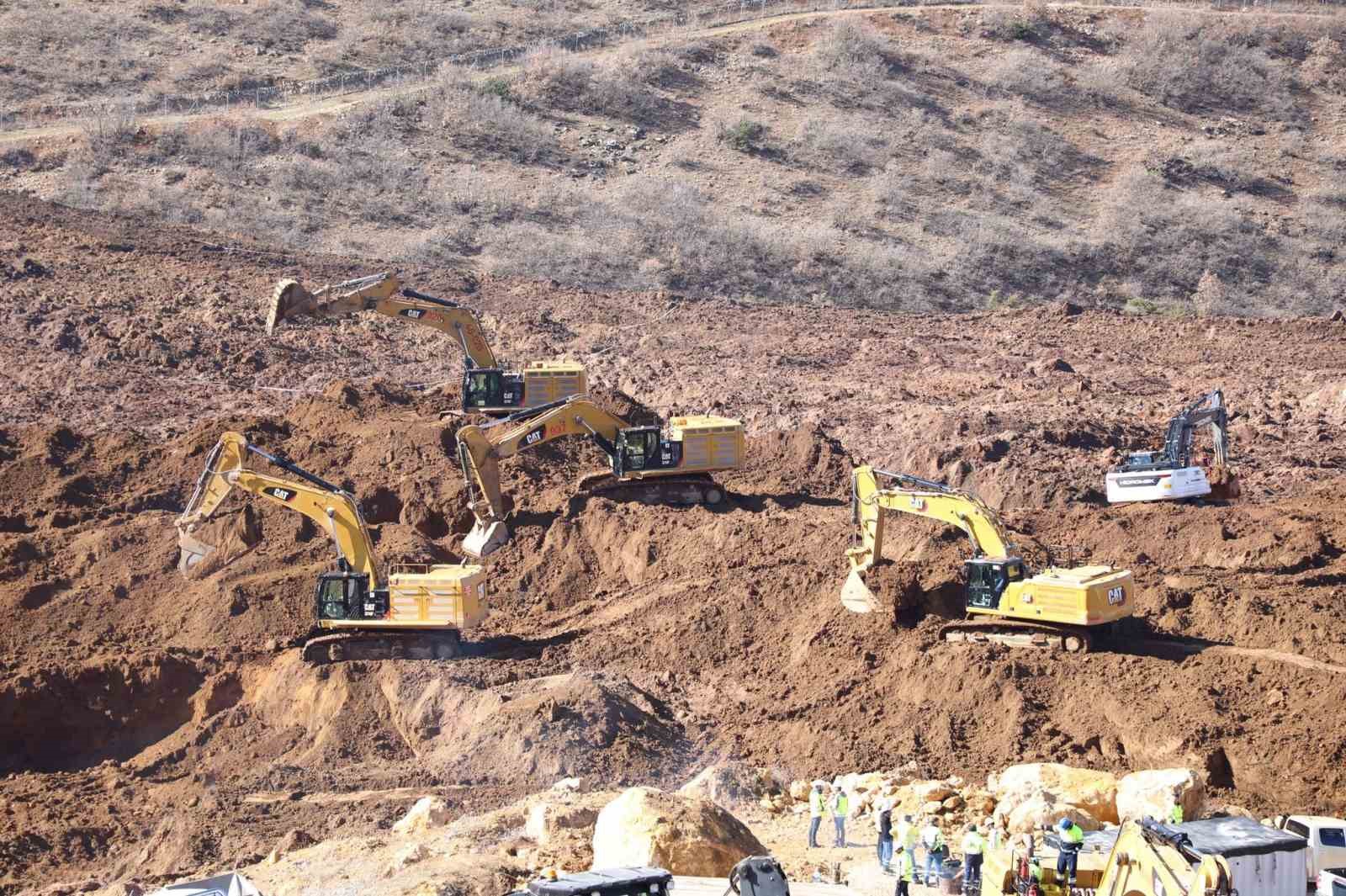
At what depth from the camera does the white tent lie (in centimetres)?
1407

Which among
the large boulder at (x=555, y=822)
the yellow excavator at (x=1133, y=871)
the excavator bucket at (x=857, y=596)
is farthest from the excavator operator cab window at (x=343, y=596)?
the yellow excavator at (x=1133, y=871)

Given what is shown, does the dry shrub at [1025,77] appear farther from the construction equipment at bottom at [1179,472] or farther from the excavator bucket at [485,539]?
the excavator bucket at [485,539]

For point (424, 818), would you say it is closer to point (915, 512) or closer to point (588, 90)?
point (915, 512)

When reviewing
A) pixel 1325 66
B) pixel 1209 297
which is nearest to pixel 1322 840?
Result: pixel 1209 297

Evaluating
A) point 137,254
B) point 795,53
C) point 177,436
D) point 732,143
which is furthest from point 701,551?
point 795,53

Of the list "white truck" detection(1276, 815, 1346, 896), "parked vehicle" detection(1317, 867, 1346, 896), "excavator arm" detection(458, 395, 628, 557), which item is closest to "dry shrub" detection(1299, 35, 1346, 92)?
"excavator arm" detection(458, 395, 628, 557)

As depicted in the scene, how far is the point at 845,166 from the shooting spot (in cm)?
5522

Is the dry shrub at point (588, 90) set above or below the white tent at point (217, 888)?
below

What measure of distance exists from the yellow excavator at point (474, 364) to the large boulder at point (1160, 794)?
1739 cm

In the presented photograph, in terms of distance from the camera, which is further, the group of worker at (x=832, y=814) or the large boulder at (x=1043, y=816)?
the group of worker at (x=832, y=814)

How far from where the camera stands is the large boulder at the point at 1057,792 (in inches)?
653

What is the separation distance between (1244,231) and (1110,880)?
43210 mm

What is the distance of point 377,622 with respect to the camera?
2378 centimetres

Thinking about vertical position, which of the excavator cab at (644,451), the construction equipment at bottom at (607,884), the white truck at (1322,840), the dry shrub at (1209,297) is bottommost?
the dry shrub at (1209,297)
